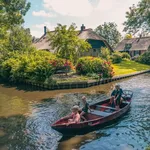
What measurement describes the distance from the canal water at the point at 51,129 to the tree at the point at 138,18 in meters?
36.6

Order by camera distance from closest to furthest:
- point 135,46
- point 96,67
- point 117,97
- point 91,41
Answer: point 117,97, point 96,67, point 91,41, point 135,46

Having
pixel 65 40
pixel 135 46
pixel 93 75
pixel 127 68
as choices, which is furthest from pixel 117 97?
pixel 135 46

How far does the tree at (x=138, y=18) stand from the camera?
54.8 meters

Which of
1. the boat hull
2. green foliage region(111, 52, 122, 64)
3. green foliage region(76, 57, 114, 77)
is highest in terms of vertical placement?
green foliage region(111, 52, 122, 64)

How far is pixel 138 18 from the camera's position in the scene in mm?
59125

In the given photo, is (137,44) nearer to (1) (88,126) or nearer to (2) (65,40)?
(2) (65,40)

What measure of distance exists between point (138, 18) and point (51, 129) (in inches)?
2054

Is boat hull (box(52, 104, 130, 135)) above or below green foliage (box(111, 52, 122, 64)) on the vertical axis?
below

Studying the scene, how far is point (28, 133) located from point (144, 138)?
705 centimetres

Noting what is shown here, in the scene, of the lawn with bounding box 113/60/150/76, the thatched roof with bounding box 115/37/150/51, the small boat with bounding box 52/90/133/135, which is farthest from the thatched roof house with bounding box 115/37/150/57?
the small boat with bounding box 52/90/133/135

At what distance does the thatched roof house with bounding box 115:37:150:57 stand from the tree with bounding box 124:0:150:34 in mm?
4508

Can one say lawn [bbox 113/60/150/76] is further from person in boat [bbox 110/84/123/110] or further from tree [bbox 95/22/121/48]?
tree [bbox 95/22/121/48]

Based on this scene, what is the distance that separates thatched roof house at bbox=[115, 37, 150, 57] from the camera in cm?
6356

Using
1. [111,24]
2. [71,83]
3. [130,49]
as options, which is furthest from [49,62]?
[111,24]
